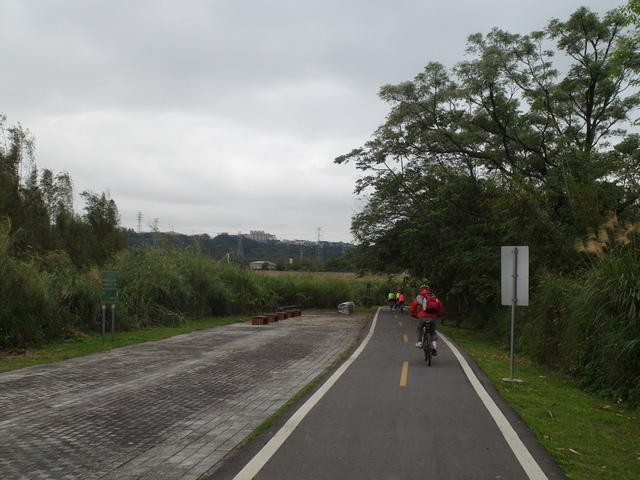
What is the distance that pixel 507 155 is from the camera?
25719 mm

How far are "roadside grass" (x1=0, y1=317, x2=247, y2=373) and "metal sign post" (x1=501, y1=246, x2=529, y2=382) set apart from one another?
1073 centimetres

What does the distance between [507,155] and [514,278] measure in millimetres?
15345

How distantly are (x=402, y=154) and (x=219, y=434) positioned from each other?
78.2ft

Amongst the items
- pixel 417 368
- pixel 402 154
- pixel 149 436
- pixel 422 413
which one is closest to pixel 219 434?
pixel 149 436

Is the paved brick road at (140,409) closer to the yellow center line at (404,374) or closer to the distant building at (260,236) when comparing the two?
the yellow center line at (404,374)

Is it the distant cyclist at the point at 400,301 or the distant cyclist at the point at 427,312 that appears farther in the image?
the distant cyclist at the point at 400,301

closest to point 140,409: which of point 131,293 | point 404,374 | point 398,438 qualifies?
point 398,438

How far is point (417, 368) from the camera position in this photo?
1327cm

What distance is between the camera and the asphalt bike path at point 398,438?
5.65 metres

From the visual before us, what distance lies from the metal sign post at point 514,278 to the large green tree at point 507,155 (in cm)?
747

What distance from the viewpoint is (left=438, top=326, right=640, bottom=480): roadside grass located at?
6047 millimetres

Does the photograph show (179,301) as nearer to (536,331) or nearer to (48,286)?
(48,286)

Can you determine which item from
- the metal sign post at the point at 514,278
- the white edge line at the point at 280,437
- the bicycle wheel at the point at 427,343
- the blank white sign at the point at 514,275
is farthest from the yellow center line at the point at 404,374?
the blank white sign at the point at 514,275

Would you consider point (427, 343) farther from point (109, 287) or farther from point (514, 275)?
point (109, 287)
